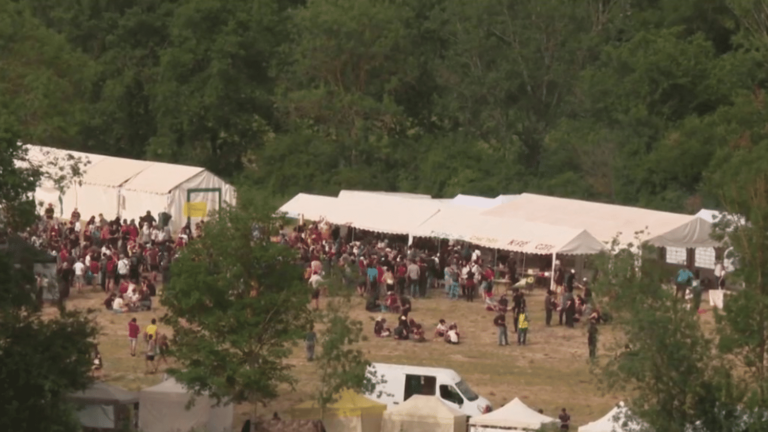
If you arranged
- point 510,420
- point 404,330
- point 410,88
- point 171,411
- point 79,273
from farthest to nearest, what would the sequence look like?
point 410,88 < point 79,273 < point 404,330 < point 171,411 < point 510,420

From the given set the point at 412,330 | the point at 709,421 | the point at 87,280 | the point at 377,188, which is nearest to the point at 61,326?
the point at 709,421

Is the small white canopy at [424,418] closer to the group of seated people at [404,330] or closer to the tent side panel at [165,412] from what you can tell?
the tent side panel at [165,412]

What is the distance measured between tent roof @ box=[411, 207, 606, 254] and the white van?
1085cm

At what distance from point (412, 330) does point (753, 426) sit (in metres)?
13.1

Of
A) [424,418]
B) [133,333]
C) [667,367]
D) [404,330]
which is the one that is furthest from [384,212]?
[667,367]

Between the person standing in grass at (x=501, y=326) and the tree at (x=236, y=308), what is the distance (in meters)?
8.22

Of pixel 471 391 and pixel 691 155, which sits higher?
pixel 691 155

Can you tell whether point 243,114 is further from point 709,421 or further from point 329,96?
point 709,421

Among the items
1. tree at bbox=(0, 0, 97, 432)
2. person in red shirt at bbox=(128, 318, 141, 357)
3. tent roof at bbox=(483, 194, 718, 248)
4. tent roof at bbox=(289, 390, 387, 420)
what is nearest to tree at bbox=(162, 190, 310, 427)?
tent roof at bbox=(289, 390, 387, 420)

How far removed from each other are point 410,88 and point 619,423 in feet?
122

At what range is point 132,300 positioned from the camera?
110 feet

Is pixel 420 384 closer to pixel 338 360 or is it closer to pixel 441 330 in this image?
pixel 338 360

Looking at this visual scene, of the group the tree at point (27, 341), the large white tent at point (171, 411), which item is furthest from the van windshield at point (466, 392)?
the tree at point (27, 341)

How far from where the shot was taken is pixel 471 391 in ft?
81.6
